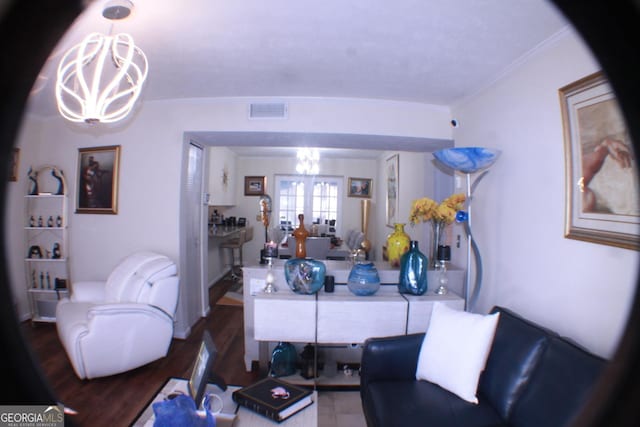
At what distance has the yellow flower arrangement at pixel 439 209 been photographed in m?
2.02

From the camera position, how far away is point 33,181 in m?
3.22

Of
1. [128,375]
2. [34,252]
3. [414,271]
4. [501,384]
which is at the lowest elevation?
[128,375]

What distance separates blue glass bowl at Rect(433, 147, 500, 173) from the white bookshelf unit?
3776 mm

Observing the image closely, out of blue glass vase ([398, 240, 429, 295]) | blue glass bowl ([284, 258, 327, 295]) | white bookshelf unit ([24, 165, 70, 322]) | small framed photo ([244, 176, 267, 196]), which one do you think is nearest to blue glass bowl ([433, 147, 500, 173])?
blue glass vase ([398, 240, 429, 295])

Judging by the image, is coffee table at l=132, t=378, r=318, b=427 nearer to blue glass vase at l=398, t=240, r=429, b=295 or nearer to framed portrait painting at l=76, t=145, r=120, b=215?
blue glass vase at l=398, t=240, r=429, b=295

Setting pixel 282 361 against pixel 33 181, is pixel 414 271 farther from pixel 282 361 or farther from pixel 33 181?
pixel 33 181

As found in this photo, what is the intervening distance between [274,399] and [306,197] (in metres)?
5.34

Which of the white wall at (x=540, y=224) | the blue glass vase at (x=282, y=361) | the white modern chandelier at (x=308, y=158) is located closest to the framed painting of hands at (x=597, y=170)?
the white wall at (x=540, y=224)

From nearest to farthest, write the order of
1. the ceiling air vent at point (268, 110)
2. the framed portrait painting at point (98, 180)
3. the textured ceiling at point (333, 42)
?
the textured ceiling at point (333, 42), the ceiling air vent at point (268, 110), the framed portrait painting at point (98, 180)

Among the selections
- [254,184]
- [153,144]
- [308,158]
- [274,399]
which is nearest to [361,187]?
[308,158]

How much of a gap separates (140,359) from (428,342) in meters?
2.13

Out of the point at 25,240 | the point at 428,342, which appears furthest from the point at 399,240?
the point at 25,240

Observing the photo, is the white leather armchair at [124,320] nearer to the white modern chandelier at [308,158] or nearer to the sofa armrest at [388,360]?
the sofa armrest at [388,360]

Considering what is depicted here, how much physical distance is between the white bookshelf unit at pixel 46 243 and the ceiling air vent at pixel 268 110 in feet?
7.46
